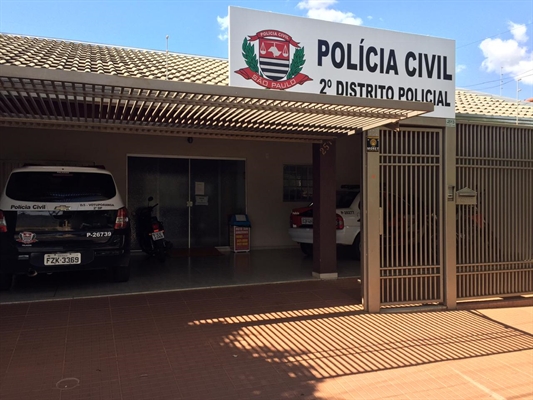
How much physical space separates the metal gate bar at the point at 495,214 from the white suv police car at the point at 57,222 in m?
4.93

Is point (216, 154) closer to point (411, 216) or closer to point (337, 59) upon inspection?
point (337, 59)

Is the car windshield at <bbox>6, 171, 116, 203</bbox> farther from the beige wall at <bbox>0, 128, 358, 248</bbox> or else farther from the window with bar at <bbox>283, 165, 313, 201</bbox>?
the window with bar at <bbox>283, 165, 313, 201</bbox>

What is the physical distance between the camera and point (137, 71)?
284 inches

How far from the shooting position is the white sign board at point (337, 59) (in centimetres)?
516

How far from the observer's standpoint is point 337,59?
5.57 meters

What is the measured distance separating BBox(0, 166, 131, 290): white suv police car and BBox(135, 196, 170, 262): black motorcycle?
2.38m

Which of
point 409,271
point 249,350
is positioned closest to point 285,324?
point 249,350

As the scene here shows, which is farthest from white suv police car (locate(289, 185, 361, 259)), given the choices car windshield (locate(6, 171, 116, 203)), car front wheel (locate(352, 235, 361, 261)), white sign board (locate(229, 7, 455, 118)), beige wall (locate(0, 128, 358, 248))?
car windshield (locate(6, 171, 116, 203))

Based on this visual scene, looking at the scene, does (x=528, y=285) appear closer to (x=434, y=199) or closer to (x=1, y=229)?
(x=434, y=199)

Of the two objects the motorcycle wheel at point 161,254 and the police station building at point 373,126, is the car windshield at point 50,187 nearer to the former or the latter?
the police station building at point 373,126

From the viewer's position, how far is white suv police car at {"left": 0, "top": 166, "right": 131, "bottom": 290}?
5.73 metres

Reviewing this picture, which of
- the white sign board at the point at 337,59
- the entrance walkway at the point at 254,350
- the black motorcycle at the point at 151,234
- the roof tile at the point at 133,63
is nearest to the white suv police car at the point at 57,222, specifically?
the entrance walkway at the point at 254,350

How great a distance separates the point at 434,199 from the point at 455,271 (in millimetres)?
1025

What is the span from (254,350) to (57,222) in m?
3.30
